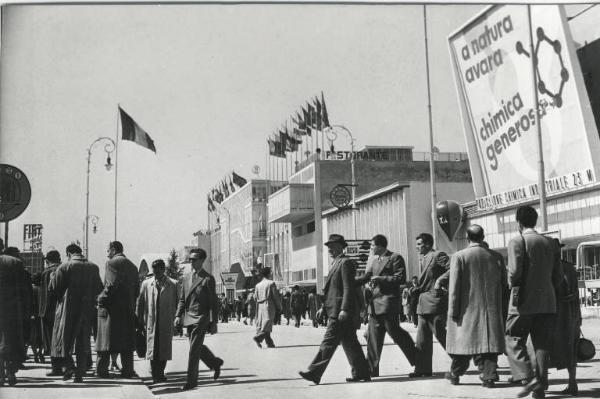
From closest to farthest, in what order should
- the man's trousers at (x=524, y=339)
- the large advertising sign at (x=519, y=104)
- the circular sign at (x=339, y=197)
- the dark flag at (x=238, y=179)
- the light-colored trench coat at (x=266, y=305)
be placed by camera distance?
the man's trousers at (x=524, y=339) → the light-colored trench coat at (x=266, y=305) → the large advertising sign at (x=519, y=104) → the circular sign at (x=339, y=197) → the dark flag at (x=238, y=179)

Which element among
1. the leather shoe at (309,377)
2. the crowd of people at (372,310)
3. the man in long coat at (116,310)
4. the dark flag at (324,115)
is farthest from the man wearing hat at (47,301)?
Result: the dark flag at (324,115)

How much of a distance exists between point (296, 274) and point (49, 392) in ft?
202

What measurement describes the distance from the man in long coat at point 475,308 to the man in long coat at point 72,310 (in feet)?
15.9

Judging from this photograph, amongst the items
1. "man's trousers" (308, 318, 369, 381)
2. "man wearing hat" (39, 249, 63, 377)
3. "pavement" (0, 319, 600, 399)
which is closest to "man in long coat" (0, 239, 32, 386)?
"pavement" (0, 319, 600, 399)

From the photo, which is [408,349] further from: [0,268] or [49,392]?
[0,268]

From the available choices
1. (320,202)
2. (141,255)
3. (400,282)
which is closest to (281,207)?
(320,202)

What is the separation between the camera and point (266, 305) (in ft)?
63.9

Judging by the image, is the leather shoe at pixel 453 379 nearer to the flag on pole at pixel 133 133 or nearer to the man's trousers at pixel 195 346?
the man's trousers at pixel 195 346

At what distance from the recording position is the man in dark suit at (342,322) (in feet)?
33.2

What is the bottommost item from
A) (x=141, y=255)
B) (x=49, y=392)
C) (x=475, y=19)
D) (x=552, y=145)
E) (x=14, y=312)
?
(x=49, y=392)

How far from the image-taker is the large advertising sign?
3484 cm

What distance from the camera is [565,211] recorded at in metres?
36.9

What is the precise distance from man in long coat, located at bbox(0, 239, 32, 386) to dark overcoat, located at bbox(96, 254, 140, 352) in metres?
1.04

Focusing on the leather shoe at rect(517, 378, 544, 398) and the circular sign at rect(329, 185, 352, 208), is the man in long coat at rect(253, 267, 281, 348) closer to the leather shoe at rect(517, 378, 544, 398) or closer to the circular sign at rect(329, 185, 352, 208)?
the leather shoe at rect(517, 378, 544, 398)
